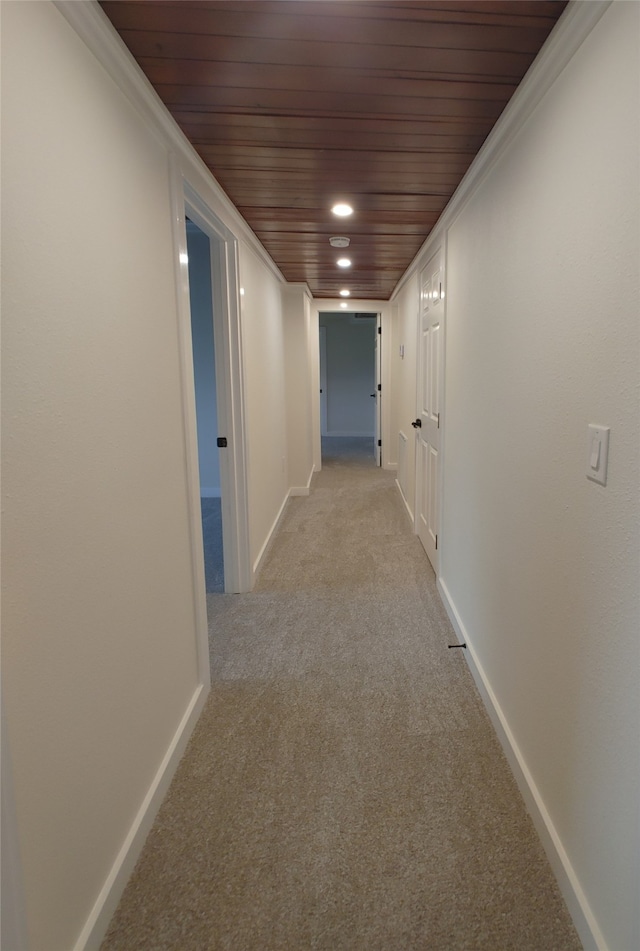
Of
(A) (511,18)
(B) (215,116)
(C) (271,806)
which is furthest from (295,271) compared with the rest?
(C) (271,806)

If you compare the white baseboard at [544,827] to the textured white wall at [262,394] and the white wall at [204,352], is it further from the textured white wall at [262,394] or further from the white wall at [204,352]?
the white wall at [204,352]

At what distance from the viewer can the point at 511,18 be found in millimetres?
1118

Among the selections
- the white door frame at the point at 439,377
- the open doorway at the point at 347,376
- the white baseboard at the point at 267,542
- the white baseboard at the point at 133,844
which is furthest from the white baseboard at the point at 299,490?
the open doorway at the point at 347,376

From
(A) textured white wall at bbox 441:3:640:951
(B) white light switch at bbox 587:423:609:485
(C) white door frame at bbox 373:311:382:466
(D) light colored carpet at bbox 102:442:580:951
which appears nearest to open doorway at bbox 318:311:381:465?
(C) white door frame at bbox 373:311:382:466

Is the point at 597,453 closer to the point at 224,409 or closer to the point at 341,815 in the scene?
the point at 341,815

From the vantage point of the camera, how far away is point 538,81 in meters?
1.29

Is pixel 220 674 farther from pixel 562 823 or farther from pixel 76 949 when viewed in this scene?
pixel 562 823

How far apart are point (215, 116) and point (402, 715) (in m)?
2.20

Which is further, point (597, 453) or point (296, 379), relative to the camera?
point (296, 379)

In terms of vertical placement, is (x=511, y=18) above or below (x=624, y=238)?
above

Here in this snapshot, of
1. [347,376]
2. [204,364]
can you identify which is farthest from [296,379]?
[347,376]

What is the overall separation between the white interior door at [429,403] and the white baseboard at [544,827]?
3.95ft

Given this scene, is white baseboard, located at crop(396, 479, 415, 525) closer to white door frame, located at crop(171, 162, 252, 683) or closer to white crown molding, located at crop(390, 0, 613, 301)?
white door frame, located at crop(171, 162, 252, 683)

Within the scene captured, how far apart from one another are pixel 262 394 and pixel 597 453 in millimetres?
2672
